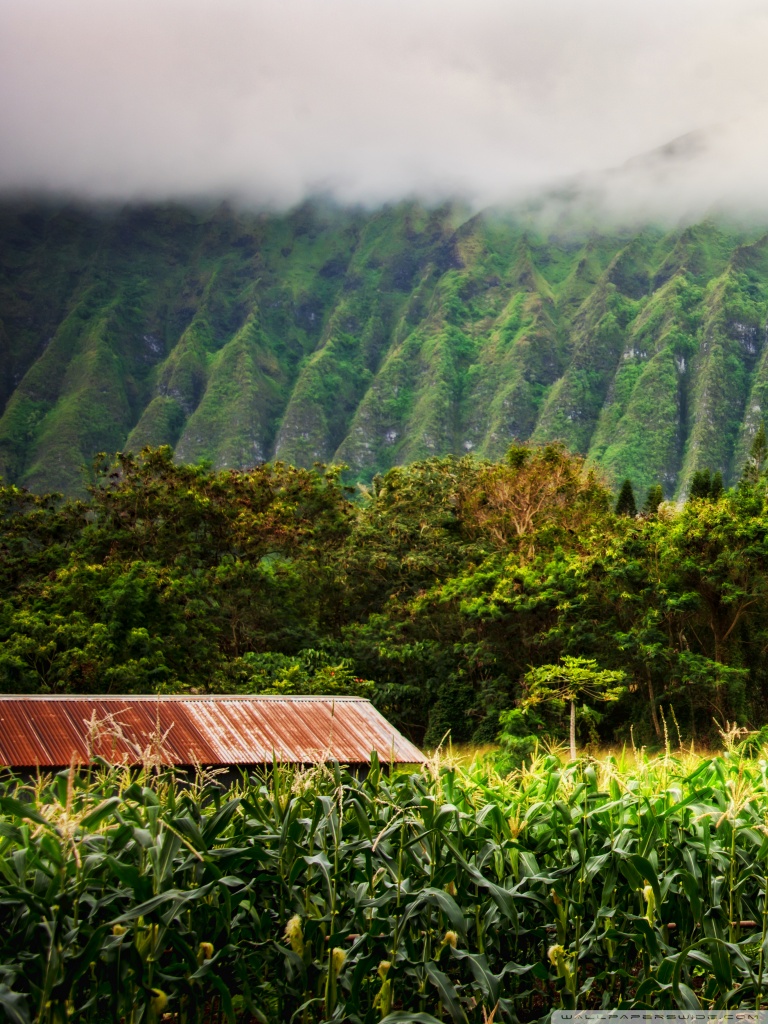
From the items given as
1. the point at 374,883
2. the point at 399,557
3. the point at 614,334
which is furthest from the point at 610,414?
the point at 374,883

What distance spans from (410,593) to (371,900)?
32.5m

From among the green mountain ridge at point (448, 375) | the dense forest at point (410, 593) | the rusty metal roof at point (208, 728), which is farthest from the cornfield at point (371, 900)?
the green mountain ridge at point (448, 375)

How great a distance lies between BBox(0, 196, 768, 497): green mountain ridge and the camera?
142 meters

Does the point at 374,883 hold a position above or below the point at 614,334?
below

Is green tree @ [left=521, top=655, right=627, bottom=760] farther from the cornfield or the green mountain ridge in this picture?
the green mountain ridge

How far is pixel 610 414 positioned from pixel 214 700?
131 metres

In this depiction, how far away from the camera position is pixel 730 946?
5.34 meters

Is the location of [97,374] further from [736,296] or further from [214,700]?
[214,700]

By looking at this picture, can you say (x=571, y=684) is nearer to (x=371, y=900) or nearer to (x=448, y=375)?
(x=371, y=900)

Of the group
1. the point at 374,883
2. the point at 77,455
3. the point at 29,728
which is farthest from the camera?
the point at 77,455

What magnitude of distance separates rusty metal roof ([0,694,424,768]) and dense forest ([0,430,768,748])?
6.94 m

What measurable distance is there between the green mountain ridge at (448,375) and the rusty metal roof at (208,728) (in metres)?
106

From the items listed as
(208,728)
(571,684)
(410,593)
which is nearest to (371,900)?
(208,728)

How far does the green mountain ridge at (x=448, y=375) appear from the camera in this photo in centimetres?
14150
